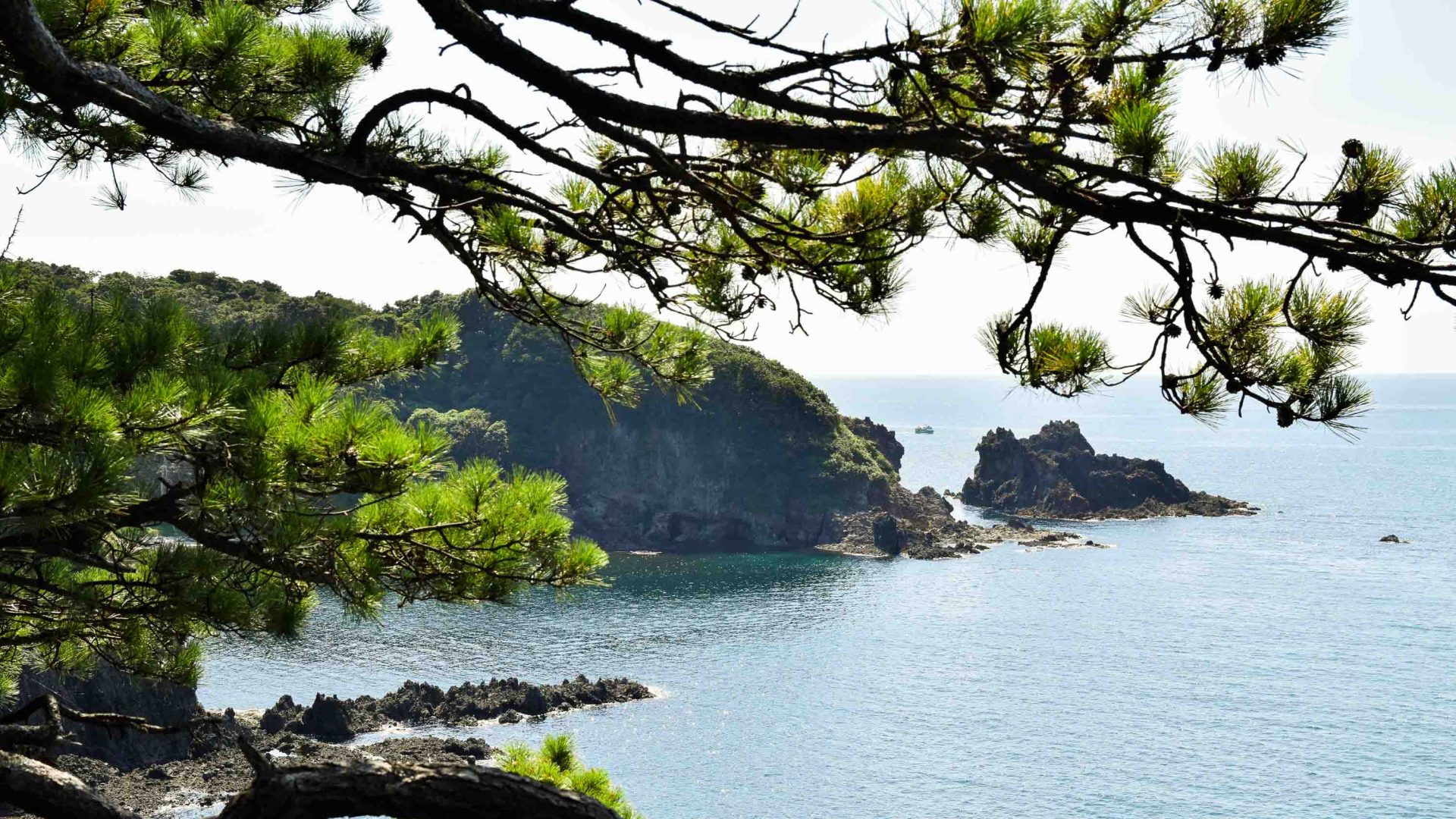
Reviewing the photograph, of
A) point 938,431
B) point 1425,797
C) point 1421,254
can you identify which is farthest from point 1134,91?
point 938,431

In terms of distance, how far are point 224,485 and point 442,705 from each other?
3036cm

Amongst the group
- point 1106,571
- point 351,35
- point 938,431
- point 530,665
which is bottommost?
point 530,665

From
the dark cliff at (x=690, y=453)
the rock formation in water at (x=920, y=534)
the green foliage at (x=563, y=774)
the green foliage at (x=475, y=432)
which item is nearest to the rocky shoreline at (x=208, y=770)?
the green foliage at (x=563, y=774)

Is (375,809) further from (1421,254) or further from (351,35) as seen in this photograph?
(351,35)

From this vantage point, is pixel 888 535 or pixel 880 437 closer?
pixel 888 535

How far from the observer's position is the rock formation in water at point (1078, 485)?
220 ft

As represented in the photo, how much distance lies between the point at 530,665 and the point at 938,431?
370ft

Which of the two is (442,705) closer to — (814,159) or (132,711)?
(132,711)

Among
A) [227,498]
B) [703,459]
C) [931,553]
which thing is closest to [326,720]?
[227,498]

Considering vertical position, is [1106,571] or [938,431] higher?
[938,431]

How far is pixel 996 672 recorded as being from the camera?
37.2 meters

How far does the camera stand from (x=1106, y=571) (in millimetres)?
50750

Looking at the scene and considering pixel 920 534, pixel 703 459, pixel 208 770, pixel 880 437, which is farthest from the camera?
pixel 880 437

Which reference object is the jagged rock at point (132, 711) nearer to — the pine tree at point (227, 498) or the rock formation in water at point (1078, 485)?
the pine tree at point (227, 498)
